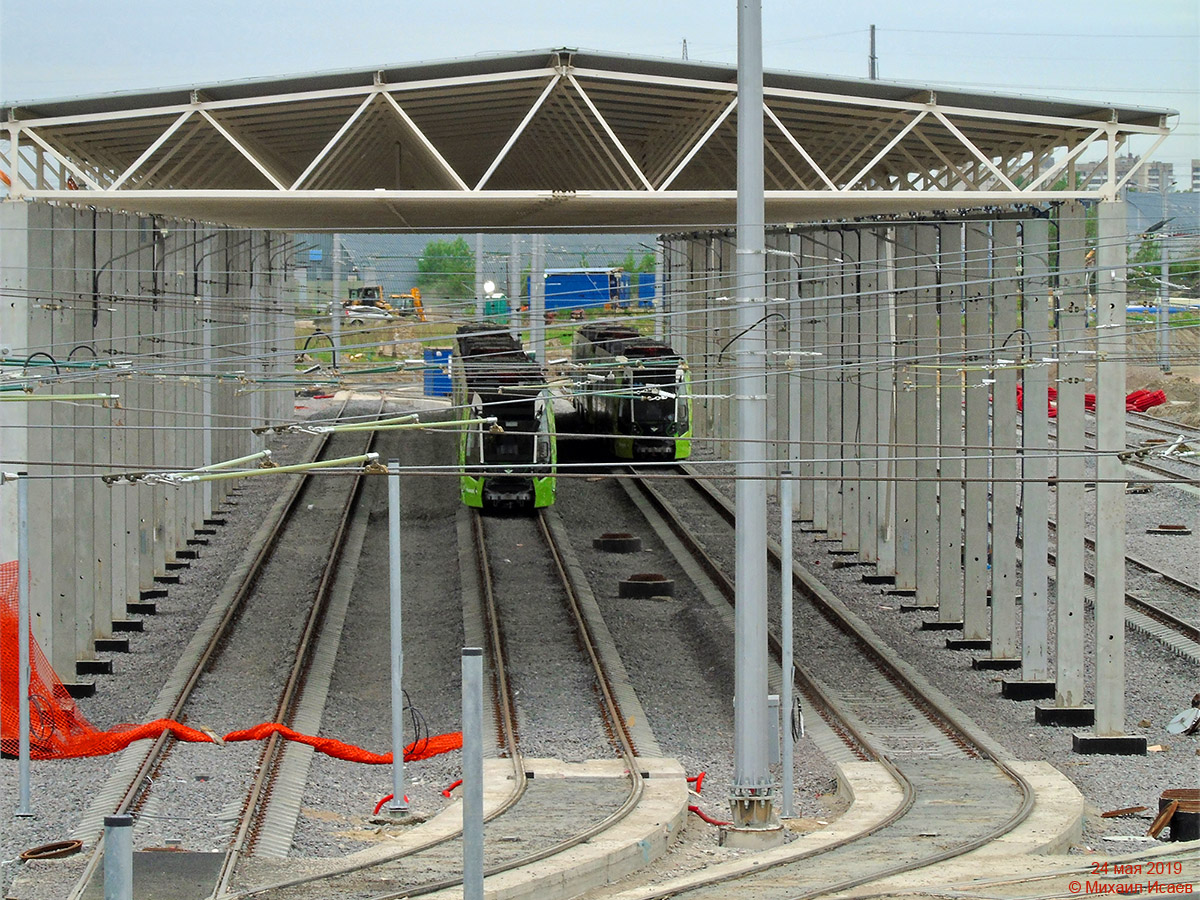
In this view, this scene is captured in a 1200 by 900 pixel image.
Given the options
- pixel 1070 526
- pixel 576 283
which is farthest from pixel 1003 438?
pixel 576 283

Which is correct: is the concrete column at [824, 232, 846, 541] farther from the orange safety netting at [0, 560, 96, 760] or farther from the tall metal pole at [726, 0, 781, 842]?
the orange safety netting at [0, 560, 96, 760]

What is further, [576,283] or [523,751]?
[576,283]

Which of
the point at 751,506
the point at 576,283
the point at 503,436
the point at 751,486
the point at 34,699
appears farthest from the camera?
the point at 576,283

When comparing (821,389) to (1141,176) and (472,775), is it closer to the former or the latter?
(472,775)

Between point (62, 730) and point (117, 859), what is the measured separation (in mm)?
10534

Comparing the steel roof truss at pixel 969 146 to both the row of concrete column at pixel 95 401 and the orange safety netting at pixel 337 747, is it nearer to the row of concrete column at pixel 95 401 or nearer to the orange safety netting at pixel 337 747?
the row of concrete column at pixel 95 401

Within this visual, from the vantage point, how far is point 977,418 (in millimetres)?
20109

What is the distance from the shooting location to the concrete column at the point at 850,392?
23703 mm

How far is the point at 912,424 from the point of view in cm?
2195

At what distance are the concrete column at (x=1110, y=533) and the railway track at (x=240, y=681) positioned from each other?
344 inches

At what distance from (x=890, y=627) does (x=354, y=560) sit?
9428 millimetres

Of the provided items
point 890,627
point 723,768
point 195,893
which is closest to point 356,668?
point 723,768

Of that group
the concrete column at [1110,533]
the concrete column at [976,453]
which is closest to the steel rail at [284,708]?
the concrete column at [976,453]

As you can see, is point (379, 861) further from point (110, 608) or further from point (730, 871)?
point (110, 608)
